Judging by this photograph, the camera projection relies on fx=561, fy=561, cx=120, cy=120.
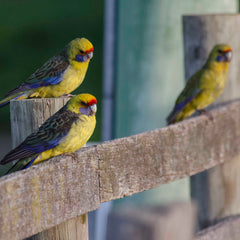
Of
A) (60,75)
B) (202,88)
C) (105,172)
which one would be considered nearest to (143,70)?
(202,88)

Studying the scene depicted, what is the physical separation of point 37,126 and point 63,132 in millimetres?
514

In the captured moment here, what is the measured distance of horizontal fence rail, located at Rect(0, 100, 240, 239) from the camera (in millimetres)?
1990

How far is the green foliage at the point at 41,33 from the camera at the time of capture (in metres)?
14.5

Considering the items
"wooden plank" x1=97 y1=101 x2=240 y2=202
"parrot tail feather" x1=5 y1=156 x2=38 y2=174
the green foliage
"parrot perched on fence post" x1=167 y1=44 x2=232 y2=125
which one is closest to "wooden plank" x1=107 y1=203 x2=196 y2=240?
"wooden plank" x1=97 y1=101 x2=240 y2=202

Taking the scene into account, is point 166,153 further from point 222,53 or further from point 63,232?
point 222,53

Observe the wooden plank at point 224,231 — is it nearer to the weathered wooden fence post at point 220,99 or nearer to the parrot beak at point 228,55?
the weathered wooden fence post at point 220,99

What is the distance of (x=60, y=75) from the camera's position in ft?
11.4

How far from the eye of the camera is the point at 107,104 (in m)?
4.82

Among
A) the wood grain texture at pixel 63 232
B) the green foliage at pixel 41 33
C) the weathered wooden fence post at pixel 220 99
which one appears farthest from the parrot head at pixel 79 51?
the green foliage at pixel 41 33

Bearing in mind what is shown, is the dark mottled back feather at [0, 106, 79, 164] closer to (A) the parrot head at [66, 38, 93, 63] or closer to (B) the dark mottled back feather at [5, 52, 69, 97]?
(B) the dark mottled back feather at [5, 52, 69, 97]

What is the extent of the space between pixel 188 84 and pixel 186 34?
0.55m

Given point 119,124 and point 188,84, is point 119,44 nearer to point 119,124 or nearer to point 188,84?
point 119,124

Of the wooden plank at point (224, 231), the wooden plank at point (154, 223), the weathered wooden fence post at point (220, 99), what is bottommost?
the wooden plank at point (154, 223)

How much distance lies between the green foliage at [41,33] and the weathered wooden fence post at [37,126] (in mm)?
10642
